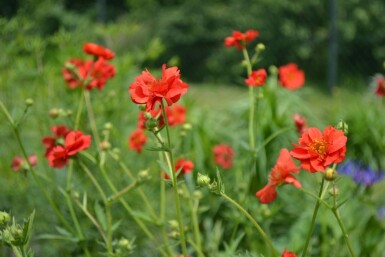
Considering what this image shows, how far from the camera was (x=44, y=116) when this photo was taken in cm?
183

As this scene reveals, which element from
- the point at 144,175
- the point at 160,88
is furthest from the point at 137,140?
the point at 160,88

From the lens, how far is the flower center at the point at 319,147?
0.74m

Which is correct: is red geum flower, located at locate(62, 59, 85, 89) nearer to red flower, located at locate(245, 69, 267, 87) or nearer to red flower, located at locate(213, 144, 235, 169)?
red flower, located at locate(245, 69, 267, 87)

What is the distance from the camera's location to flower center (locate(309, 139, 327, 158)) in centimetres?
74

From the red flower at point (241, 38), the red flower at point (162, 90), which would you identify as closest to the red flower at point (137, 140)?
the red flower at point (241, 38)

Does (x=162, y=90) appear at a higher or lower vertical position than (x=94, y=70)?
higher

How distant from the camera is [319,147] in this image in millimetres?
746

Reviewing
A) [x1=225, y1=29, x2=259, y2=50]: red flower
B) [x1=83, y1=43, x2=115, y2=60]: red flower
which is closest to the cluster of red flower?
[x1=83, y1=43, x2=115, y2=60]: red flower

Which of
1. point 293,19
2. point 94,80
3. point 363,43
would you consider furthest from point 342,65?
point 94,80

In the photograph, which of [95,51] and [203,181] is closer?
[203,181]

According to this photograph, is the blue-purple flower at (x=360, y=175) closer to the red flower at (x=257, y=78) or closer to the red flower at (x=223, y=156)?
the red flower at (x=223, y=156)

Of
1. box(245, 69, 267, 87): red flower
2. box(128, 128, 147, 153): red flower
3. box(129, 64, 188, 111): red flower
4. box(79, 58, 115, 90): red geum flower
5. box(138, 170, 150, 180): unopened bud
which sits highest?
box(129, 64, 188, 111): red flower

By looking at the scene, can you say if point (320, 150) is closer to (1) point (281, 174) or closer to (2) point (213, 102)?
(1) point (281, 174)

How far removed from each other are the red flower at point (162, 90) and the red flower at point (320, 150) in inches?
6.6
